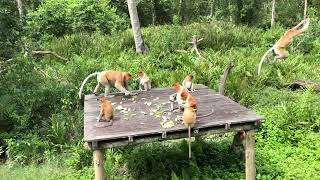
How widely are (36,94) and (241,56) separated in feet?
23.2

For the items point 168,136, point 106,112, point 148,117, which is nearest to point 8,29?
point 106,112

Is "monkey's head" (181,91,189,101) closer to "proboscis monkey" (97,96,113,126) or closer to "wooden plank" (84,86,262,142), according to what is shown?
"wooden plank" (84,86,262,142)

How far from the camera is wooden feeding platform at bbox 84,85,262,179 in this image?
5559 millimetres

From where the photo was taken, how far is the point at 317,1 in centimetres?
2522

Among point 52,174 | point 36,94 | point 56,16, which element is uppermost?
point 56,16

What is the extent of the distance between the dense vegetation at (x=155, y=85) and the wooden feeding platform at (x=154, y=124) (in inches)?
38.6

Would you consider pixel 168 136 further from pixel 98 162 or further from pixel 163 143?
pixel 163 143

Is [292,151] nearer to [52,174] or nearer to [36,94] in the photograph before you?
[52,174]

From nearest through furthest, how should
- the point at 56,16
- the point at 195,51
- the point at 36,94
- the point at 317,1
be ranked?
the point at 36,94 → the point at 195,51 → the point at 56,16 → the point at 317,1

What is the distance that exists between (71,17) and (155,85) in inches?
283

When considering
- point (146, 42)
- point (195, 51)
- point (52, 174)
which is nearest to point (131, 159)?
point (52, 174)

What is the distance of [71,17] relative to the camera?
16656mm

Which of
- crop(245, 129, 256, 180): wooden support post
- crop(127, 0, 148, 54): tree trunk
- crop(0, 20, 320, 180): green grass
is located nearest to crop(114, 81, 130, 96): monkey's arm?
crop(0, 20, 320, 180): green grass

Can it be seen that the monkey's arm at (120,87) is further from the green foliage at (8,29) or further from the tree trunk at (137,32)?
the tree trunk at (137,32)
